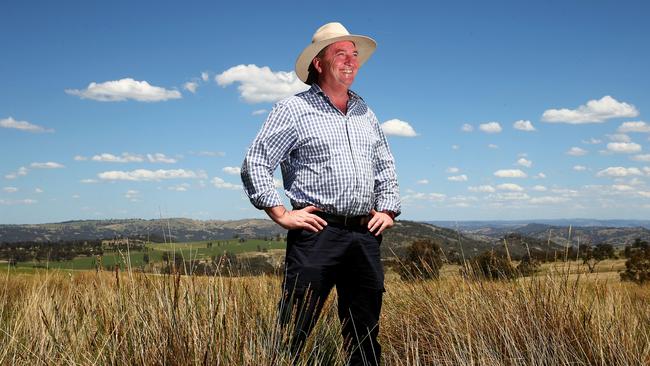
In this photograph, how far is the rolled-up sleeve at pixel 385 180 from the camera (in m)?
3.67

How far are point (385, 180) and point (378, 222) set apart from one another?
1.32ft

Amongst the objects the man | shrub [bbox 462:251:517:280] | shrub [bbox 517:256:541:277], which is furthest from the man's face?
shrub [bbox 462:251:517:280]

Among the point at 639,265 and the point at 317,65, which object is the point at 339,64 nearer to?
the point at 317,65

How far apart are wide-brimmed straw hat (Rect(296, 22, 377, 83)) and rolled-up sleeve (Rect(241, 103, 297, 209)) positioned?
0.45 metres

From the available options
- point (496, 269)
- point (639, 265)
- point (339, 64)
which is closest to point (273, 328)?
point (339, 64)

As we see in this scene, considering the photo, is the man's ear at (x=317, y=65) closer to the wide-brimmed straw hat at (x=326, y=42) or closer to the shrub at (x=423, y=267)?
the wide-brimmed straw hat at (x=326, y=42)

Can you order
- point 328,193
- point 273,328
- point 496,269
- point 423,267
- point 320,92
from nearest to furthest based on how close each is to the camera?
point 273,328 < point 328,193 < point 320,92 < point 496,269 < point 423,267

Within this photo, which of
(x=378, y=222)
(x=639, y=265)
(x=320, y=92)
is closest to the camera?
(x=378, y=222)

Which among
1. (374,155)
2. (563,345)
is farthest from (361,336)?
(563,345)

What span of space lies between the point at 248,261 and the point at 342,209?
261 cm

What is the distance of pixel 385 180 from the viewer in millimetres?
3742

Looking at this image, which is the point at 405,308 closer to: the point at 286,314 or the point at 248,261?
the point at 248,261

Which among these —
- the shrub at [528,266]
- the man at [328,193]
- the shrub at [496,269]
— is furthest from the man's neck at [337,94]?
the shrub at [496,269]

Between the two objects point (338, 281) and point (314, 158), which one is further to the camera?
point (338, 281)
